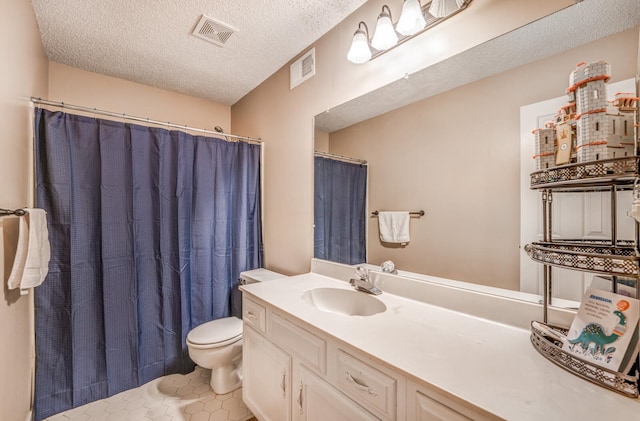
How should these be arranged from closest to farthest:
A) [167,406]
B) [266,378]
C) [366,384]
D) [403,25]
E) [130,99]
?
[366,384] < [403,25] < [266,378] < [167,406] < [130,99]

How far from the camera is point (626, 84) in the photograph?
2.50 ft

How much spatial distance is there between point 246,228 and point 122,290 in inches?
36.9

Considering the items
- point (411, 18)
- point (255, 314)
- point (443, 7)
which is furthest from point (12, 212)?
point (443, 7)

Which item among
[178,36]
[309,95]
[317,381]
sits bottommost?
[317,381]

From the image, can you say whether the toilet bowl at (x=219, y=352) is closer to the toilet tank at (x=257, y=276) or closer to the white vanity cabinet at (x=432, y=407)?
the toilet tank at (x=257, y=276)

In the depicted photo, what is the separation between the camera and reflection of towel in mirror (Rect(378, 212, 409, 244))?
4.40 feet

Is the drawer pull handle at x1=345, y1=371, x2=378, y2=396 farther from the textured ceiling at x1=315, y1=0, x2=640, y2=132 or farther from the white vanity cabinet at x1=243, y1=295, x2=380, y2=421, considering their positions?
the textured ceiling at x1=315, y1=0, x2=640, y2=132

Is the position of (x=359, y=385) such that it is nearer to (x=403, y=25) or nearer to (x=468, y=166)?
(x=468, y=166)

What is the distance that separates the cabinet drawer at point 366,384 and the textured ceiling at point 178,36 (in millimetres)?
1767

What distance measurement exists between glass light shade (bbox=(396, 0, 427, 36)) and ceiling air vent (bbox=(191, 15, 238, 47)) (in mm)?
1071

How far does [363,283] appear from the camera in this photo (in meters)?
1.38

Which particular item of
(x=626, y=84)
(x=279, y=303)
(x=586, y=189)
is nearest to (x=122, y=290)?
(x=279, y=303)

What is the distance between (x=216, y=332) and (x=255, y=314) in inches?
25.8

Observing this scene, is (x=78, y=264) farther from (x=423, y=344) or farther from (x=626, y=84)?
(x=626, y=84)
